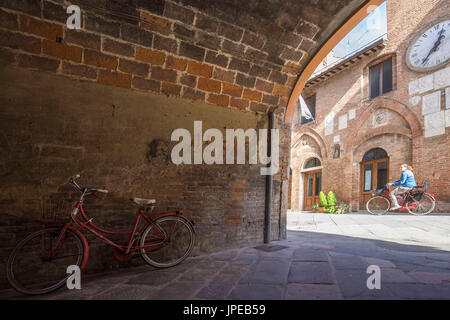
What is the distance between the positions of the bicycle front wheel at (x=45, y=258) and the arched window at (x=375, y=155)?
11.1 metres

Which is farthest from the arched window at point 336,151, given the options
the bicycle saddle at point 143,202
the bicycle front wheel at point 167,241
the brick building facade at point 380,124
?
the bicycle saddle at point 143,202

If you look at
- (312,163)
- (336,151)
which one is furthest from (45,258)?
(312,163)

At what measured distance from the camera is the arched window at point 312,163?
13.4 metres

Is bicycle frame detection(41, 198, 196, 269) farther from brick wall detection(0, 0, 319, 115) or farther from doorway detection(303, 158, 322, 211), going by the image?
doorway detection(303, 158, 322, 211)

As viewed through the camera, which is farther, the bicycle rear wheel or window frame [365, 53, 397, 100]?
window frame [365, 53, 397, 100]

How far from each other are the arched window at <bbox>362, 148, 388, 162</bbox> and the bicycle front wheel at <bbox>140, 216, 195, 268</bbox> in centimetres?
991

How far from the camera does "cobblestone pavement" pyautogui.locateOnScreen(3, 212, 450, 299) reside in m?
2.01

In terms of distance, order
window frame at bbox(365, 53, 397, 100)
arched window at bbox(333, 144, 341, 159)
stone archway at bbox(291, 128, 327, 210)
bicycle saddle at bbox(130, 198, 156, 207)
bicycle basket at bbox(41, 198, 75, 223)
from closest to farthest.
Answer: bicycle basket at bbox(41, 198, 75, 223) < bicycle saddle at bbox(130, 198, 156, 207) < window frame at bbox(365, 53, 397, 100) < arched window at bbox(333, 144, 341, 159) < stone archway at bbox(291, 128, 327, 210)

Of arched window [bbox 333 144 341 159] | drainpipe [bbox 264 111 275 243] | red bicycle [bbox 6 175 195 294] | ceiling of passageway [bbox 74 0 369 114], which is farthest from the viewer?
arched window [bbox 333 144 341 159]

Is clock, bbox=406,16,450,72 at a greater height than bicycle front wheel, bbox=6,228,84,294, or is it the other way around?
clock, bbox=406,16,450,72

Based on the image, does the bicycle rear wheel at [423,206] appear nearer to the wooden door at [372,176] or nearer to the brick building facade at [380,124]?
the brick building facade at [380,124]

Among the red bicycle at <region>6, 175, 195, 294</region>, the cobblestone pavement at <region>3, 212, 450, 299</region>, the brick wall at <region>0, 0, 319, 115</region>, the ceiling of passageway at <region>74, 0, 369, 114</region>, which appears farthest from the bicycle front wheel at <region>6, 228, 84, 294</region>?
the ceiling of passageway at <region>74, 0, 369, 114</region>

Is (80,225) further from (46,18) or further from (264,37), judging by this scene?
(264,37)

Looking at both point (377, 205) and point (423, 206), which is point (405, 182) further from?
point (377, 205)
